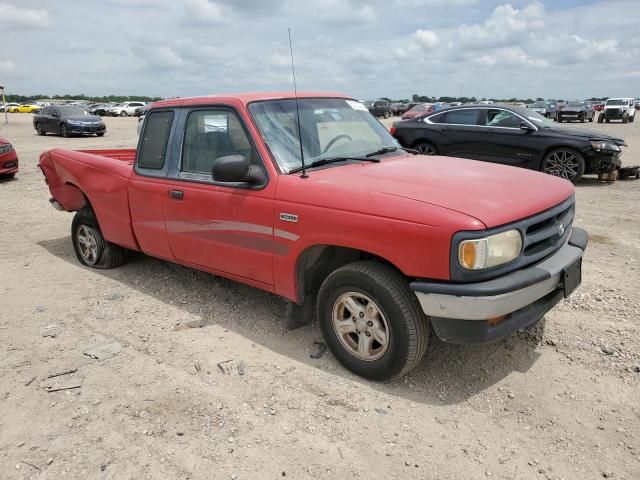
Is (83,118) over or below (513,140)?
over

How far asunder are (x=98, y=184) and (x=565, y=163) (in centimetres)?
889

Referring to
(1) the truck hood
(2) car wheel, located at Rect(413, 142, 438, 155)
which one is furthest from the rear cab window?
(2) car wheel, located at Rect(413, 142, 438, 155)

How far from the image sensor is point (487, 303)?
108 inches

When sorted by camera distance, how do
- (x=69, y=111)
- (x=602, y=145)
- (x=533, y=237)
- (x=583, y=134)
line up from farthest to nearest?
(x=69, y=111) < (x=583, y=134) < (x=602, y=145) < (x=533, y=237)

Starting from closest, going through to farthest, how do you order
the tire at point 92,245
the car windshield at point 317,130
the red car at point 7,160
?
1. the car windshield at point 317,130
2. the tire at point 92,245
3. the red car at point 7,160

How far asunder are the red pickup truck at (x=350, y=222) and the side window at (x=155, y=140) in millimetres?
16

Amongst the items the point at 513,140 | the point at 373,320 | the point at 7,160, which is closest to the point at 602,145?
the point at 513,140

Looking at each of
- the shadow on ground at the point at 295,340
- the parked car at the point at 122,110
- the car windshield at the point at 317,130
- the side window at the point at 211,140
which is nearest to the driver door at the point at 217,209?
the side window at the point at 211,140

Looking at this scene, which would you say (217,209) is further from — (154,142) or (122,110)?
(122,110)

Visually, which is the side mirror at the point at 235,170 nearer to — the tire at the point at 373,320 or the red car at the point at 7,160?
the tire at the point at 373,320

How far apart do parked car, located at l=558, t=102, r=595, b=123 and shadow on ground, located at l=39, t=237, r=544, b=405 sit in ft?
111

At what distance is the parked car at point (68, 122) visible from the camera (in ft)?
80.3

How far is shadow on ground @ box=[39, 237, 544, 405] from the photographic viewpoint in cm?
333

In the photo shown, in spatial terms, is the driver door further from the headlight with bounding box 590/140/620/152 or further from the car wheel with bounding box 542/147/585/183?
the headlight with bounding box 590/140/620/152
